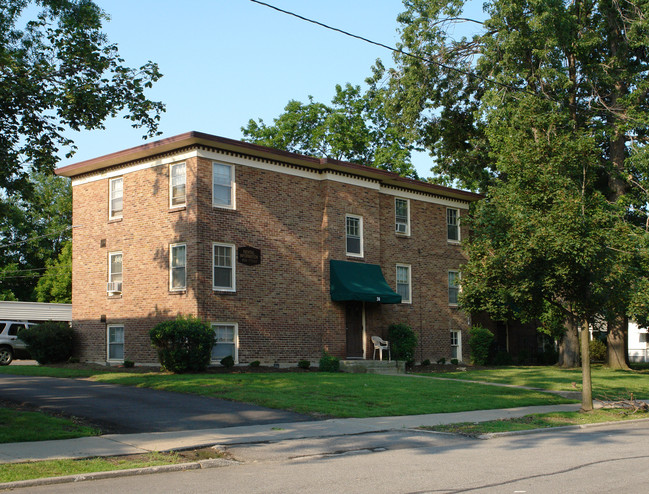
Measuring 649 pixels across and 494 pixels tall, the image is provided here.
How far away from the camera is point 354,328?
29.2m

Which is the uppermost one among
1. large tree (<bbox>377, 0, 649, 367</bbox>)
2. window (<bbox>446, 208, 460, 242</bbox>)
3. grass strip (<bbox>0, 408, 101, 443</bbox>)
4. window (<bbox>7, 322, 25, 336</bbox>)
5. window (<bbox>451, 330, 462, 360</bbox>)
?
large tree (<bbox>377, 0, 649, 367</bbox>)

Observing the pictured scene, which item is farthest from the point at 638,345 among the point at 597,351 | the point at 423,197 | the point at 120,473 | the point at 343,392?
the point at 120,473

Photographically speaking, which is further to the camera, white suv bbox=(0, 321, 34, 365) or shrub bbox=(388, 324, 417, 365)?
shrub bbox=(388, 324, 417, 365)

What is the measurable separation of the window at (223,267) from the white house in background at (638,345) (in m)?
41.1

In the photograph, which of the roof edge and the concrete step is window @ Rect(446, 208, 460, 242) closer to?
the roof edge

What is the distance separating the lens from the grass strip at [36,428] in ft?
38.1

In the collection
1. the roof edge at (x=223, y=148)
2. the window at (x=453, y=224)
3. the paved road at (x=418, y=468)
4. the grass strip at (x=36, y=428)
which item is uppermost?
the roof edge at (x=223, y=148)

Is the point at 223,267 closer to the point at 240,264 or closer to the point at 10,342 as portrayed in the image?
the point at 240,264

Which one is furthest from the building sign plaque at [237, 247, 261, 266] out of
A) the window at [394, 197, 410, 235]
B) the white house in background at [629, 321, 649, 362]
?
the white house in background at [629, 321, 649, 362]

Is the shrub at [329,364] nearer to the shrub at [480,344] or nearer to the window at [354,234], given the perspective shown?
the window at [354,234]

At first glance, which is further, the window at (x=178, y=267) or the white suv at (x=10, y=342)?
the white suv at (x=10, y=342)

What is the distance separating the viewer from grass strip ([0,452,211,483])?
355 inches

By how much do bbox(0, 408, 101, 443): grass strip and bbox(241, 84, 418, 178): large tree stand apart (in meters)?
37.2

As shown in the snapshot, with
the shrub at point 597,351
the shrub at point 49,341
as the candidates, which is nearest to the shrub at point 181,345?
the shrub at point 49,341
